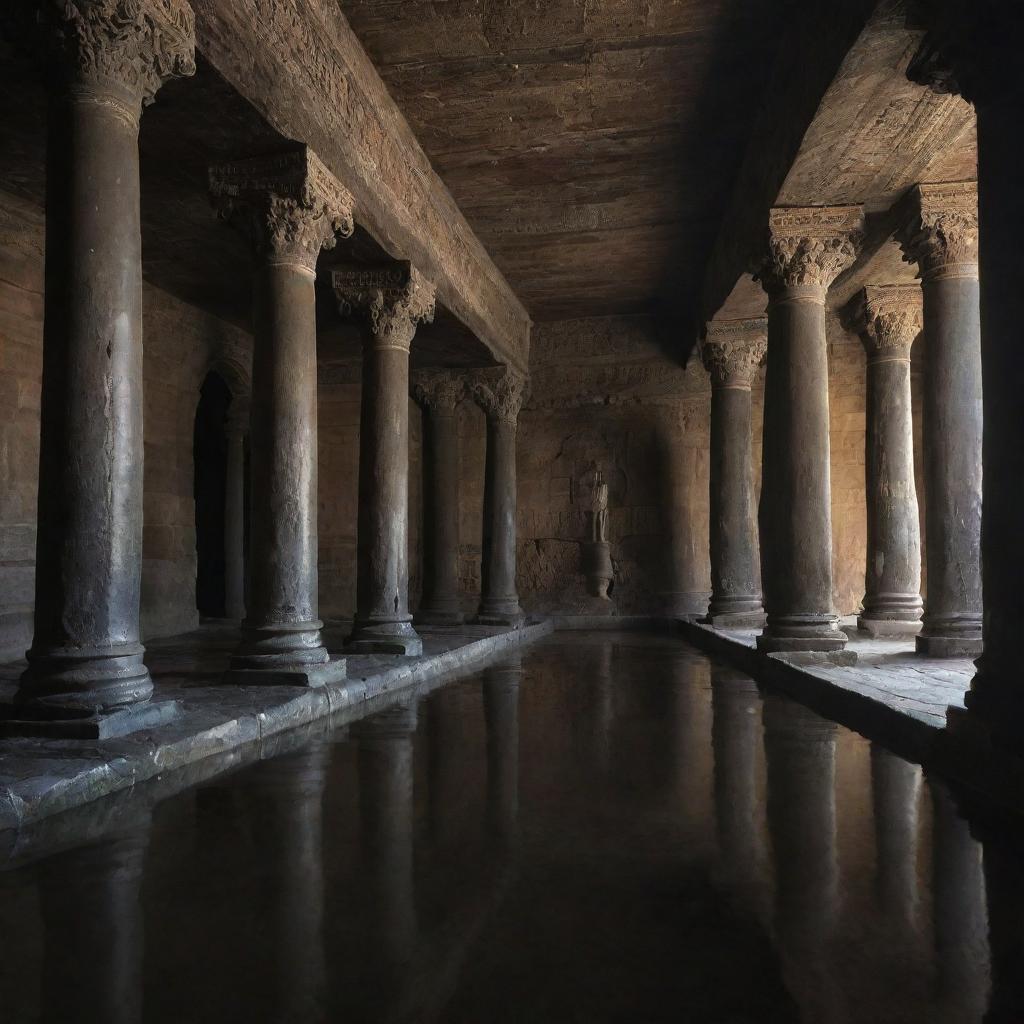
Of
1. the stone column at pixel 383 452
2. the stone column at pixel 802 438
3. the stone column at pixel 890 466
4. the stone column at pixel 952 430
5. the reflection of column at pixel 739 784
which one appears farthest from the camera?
the stone column at pixel 890 466

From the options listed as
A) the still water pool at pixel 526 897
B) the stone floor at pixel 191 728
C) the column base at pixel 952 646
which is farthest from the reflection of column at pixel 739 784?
the stone floor at pixel 191 728

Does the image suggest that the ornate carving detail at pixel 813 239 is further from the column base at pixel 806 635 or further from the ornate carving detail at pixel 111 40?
the ornate carving detail at pixel 111 40

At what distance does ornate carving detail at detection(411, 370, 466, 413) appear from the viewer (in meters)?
15.2

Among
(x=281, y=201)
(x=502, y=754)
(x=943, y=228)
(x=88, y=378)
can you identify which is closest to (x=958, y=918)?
(x=502, y=754)

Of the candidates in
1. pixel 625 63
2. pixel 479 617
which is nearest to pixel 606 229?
pixel 625 63

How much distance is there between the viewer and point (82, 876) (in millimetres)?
3031

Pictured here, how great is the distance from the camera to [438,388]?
1528 cm

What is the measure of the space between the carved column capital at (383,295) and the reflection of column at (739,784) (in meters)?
5.28

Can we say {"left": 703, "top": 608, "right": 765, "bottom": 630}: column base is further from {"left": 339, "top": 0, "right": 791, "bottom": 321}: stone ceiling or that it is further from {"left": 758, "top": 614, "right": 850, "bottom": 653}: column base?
{"left": 339, "top": 0, "right": 791, "bottom": 321}: stone ceiling

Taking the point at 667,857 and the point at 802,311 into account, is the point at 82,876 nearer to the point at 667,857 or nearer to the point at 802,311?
the point at 667,857

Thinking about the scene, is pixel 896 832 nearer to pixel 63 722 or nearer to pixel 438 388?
pixel 63 722

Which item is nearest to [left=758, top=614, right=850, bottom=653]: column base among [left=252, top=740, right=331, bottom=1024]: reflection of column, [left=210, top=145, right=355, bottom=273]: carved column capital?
[left=252, top=740, right=331, bottom=1024]: reflection of column

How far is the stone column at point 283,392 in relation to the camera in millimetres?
7207

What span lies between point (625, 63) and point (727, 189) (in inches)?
126
